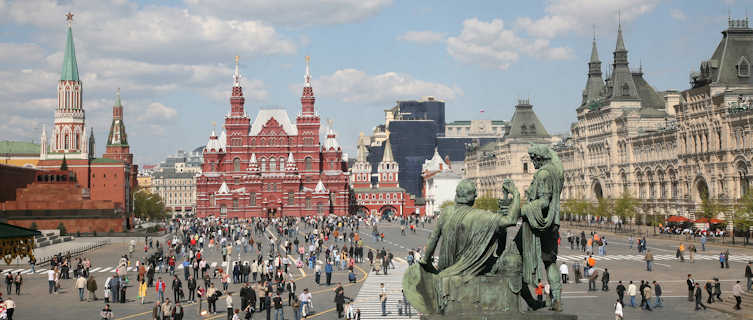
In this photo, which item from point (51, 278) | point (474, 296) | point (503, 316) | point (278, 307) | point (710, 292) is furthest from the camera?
point (51, 278)

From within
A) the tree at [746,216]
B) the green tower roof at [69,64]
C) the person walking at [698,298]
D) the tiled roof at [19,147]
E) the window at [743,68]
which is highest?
the green tower roof at [69,64]

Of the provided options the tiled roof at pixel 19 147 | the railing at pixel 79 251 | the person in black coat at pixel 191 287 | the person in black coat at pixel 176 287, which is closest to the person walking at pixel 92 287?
the person in black coat at pixel 176 287

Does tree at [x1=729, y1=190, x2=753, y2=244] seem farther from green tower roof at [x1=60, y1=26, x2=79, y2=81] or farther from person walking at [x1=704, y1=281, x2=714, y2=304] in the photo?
green tower roof at [x1=60, y1=26, x2=79, y2=81]

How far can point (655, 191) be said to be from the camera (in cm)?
7675

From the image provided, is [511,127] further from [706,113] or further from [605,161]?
[706,113]

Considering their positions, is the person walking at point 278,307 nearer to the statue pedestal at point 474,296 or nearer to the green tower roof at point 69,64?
the statue pedestal at point 474,296

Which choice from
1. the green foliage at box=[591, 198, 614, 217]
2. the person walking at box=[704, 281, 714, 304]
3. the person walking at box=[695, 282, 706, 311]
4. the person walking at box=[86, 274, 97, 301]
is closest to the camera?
the person walking at box=[695, 282, 706, 311]

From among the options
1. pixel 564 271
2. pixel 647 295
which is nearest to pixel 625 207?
pixel 564 271

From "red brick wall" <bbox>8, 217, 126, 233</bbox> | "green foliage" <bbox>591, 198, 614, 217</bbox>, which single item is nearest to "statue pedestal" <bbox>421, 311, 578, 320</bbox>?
"green foliage" <bbox>591, 198, 614, 217</bbox>

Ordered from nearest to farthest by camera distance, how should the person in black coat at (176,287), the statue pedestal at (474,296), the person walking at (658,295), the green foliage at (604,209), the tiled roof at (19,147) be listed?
the statue pedestal at (474,296) < the person walking at (658,295) < the person in black coat at (176,287) < the green foliage at (604,209) < the tiled roof at (19,147)

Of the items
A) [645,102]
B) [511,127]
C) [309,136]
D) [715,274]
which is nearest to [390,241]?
[715,274]

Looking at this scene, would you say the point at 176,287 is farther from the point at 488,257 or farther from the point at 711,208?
the point at 711,208

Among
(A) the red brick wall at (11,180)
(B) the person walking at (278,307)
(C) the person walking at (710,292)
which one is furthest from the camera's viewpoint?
(A) the red brick wall at (11,180)

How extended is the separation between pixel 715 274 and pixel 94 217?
63685 mm
